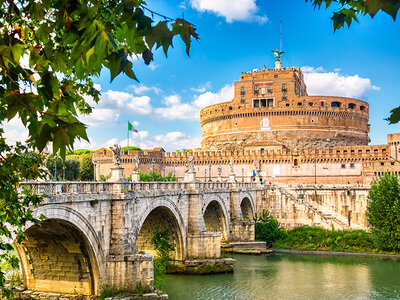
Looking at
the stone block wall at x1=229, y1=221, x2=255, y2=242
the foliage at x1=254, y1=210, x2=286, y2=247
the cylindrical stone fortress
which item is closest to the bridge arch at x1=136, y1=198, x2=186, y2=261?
the stone block wall at x1=229, y1=221, x2=255, y2=242

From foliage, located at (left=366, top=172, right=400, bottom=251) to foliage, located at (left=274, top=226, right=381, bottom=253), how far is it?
91 centimetres

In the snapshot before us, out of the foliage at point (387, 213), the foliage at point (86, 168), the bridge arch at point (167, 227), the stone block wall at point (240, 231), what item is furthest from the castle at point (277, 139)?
the bridge arch at point (167, 227)

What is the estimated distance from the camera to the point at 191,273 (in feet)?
77.8

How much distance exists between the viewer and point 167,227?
2347cm

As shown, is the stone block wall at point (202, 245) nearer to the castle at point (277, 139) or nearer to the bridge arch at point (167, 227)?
the bridge arch at point (167, 227)

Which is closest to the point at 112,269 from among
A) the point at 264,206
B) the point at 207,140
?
the point at 264,206

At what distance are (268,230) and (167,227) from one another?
49.1 feet

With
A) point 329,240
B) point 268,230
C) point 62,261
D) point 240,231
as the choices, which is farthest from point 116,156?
point 329,240

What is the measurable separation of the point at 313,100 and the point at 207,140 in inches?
749

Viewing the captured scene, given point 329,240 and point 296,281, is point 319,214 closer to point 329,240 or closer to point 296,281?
point 329,240

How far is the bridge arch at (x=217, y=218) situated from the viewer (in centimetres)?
3193

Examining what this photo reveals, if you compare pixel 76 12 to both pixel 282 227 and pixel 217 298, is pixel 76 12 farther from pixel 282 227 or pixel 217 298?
pixel 282 227

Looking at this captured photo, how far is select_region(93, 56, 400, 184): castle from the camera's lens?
55.9 m

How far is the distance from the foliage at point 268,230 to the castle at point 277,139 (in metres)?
19.5
